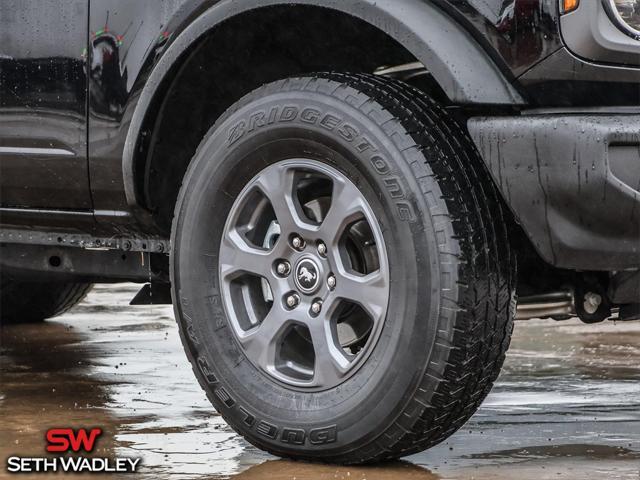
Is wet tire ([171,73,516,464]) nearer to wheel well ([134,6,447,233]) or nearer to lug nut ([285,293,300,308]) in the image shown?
lug nut ([285,293,300,308])

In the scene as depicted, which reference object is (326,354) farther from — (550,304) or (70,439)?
(70,439)

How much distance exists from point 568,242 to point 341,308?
24.4 inches

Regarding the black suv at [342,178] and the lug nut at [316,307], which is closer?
the black suv at [342,178]

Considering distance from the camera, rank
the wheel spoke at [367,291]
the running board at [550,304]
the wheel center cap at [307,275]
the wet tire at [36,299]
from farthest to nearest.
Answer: the wet tire at [36,299] → the running board at [550,304] → the wheel center cap at [307,275] → the wheel spoke at [367,291]

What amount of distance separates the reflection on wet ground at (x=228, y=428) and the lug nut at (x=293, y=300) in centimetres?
40

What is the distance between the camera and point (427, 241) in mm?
3264

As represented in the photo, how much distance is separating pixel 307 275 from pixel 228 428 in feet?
2.49

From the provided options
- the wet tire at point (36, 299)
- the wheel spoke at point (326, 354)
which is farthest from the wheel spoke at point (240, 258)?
the wet tire at point (36, 299)

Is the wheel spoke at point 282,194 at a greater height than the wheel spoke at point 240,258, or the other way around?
the wheel spoke at point 282,194

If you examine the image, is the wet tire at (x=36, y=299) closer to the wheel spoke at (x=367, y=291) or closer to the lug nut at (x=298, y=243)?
the lug nut at (x=298, y=243)

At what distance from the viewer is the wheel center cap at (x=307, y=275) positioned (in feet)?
11.4

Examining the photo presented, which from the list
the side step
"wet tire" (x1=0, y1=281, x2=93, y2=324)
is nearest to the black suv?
the side step

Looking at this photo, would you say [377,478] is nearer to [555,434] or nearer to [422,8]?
[555,434]

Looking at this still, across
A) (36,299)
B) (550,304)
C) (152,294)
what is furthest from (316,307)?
(36,299)
